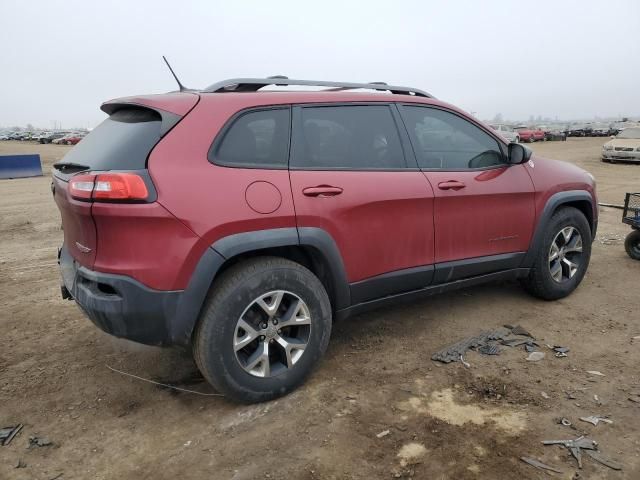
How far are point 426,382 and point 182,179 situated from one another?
1.90 metres

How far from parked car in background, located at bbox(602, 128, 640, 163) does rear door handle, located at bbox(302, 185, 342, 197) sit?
20.2m

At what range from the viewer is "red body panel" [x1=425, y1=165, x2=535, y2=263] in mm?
3557

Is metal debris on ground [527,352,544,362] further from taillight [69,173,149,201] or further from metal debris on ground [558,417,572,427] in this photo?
taillight [69,173,149,201]

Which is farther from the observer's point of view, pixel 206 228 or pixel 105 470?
pixel 206 228

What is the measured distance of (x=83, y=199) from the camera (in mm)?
2514

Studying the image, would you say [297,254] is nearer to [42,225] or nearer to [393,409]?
[393,409]

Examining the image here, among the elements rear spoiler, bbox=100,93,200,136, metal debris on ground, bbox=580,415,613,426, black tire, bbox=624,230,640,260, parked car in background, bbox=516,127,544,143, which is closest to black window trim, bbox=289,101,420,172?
rear spoiler, bbox=100,93,200,136

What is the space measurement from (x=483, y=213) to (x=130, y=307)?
2.57 m

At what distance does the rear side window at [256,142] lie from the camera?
2.75m

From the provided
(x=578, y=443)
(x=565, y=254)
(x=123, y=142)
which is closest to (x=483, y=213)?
(x=565, y=254)

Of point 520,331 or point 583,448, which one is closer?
point 583,448

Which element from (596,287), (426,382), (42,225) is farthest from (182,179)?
(42,225)

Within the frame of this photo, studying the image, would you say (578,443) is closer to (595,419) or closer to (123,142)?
(595,419)

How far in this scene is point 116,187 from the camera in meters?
2.45
